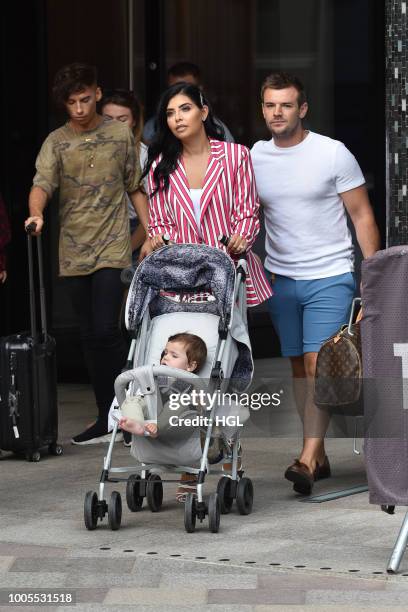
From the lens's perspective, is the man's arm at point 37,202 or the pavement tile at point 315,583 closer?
the pavement tile at point 315,583

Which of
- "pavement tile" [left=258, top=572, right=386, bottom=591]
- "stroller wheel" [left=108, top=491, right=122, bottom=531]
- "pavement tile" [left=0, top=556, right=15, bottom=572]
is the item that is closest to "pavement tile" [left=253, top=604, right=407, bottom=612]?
"pavement tile" [left=258, top=572, right=386, bottom=591]

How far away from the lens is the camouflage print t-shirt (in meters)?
8.65

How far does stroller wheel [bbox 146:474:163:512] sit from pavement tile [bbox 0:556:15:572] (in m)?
0.96

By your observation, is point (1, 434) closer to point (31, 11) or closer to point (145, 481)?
point (145, 481)

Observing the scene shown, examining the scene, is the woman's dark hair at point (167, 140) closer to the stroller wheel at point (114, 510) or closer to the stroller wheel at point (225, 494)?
the stroller wheel at point (225, 494)

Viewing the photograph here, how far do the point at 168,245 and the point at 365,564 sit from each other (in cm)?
181

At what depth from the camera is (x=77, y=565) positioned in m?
5.97

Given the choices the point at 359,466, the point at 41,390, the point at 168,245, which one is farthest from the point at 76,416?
the point at 168,245

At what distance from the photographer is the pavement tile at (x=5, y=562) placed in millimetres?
5906

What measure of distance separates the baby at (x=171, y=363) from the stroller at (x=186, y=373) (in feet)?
0.15

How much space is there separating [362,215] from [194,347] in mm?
1224

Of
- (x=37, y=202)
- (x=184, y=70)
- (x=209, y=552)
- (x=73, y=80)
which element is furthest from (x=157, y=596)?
(x=184, y=70)

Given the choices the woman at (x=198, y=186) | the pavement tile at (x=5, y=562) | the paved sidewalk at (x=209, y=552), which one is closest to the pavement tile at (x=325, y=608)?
the paved sidewalk at (x=209, y=552)

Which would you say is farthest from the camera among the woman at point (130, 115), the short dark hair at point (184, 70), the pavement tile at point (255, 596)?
the short dark hair at point (184, 70)
